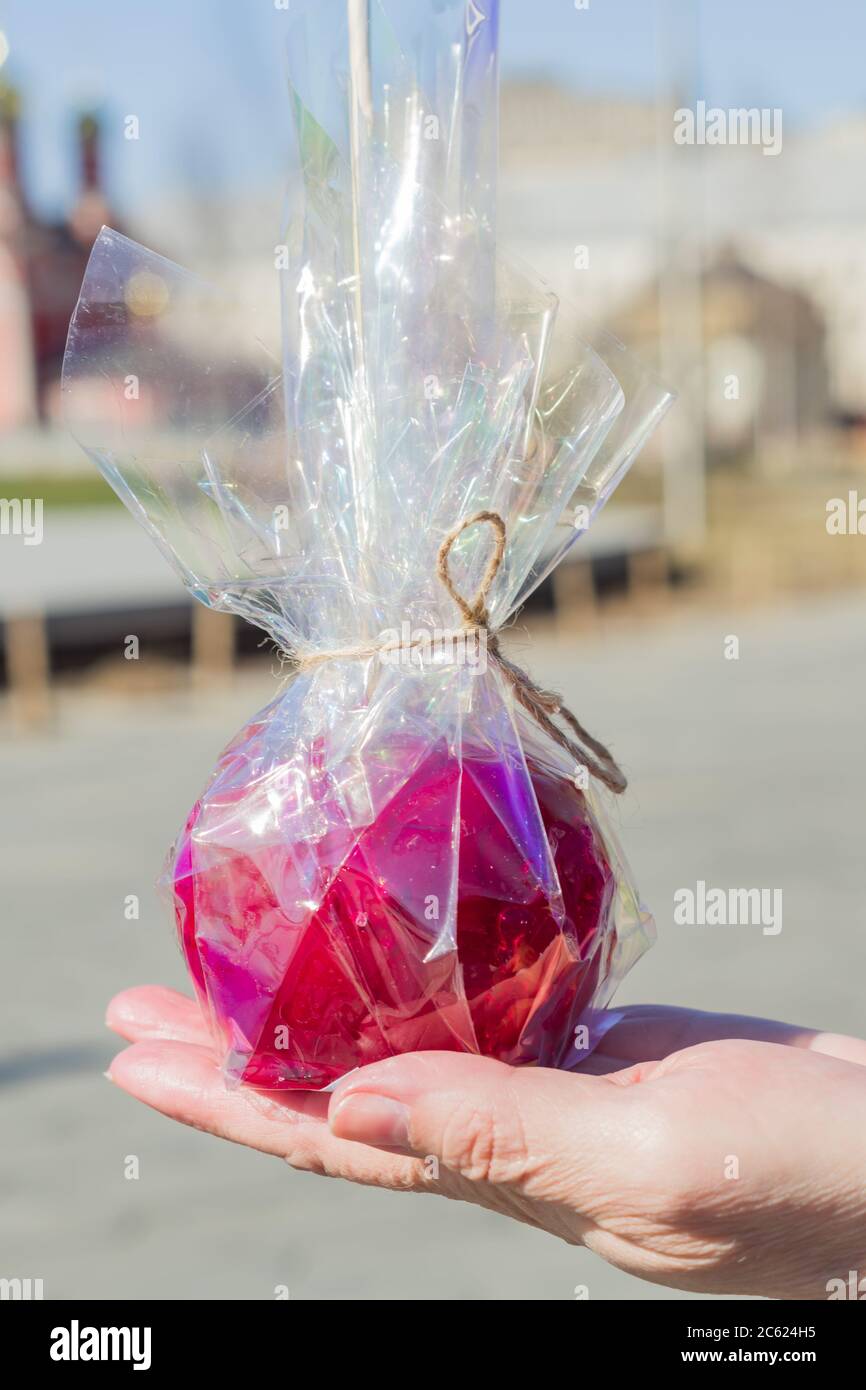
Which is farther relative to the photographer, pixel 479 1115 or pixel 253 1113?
pixel 253 1113

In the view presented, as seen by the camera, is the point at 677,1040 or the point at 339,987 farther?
the point at 677,1040

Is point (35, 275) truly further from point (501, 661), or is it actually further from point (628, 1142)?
point (628, 1142)

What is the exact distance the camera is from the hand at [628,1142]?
1.60 metres

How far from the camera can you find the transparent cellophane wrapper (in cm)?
165

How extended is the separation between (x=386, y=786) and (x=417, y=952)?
0.57 feet

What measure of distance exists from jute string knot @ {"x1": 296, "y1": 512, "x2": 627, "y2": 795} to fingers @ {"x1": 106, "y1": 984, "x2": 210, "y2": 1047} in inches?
19.1

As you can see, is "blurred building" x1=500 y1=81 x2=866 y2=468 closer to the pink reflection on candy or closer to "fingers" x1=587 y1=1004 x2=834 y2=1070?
"fingers" x1=587 y1=1004 x2=834 y2=1070

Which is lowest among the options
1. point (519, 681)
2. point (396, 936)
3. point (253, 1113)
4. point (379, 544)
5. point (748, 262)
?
point (253, 1113)

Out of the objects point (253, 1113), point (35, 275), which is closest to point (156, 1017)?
point (253, 1113)

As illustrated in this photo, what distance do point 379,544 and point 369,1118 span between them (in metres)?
0.60

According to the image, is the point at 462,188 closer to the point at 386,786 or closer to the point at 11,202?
the point at 386,786

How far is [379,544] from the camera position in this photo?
5.74 ft

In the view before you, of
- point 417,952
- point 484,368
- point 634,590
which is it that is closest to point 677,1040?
point 417,952

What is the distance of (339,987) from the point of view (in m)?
1.64
